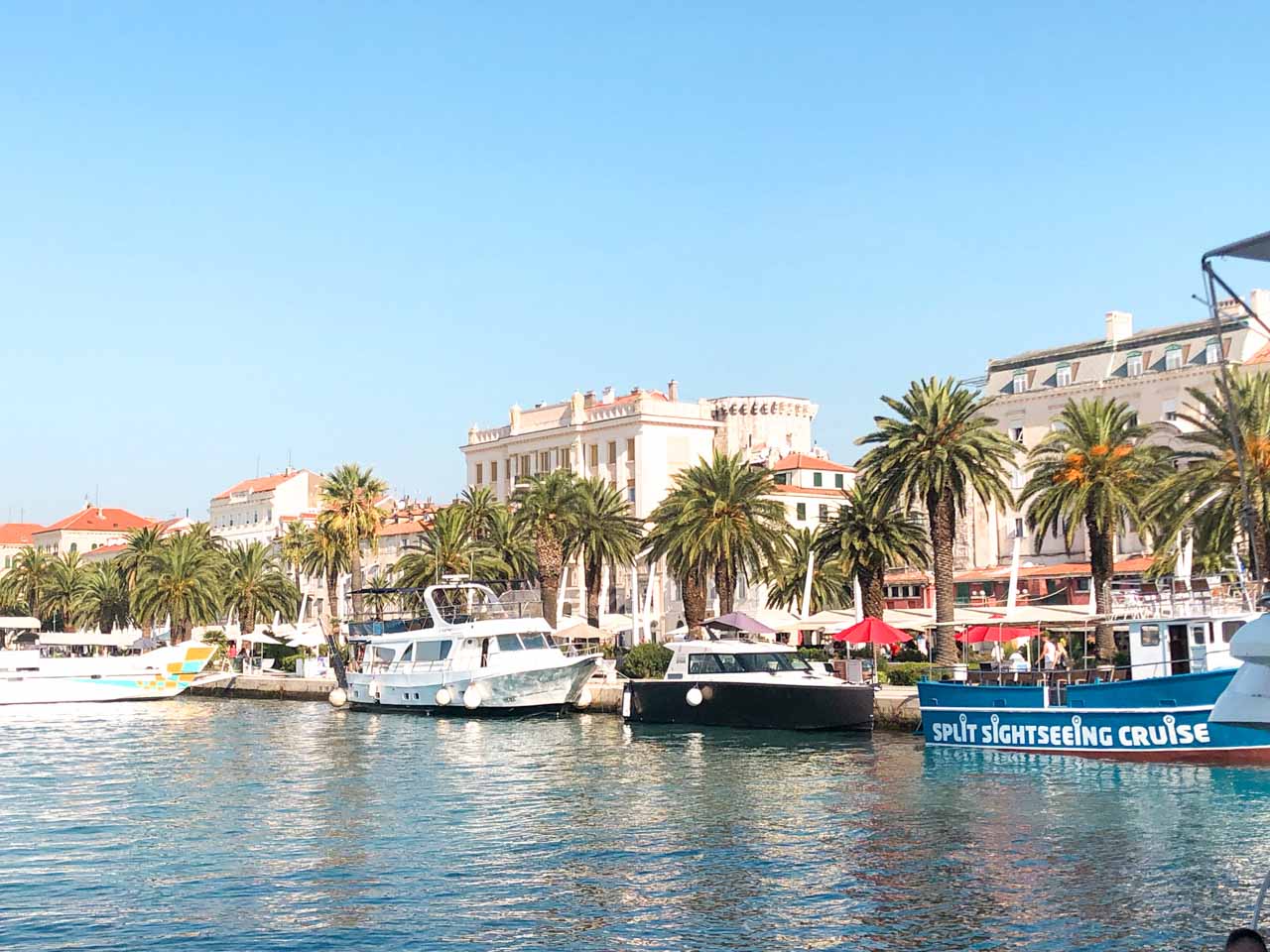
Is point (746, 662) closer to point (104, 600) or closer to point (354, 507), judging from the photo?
point (354, 507)

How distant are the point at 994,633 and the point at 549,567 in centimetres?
2517

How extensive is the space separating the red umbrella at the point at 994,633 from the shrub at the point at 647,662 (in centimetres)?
1296

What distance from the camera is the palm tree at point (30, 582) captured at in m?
Answer: 126

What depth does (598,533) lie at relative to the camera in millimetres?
76875

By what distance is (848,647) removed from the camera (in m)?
62.0

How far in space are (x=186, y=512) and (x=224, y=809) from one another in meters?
158

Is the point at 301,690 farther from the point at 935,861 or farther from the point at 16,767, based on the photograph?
the point at 935,861

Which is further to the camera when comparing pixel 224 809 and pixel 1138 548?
pixel 1138 548

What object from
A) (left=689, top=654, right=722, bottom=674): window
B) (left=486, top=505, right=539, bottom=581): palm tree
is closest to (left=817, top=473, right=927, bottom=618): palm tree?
(left=689, top=654, right=722, bottom=674): window

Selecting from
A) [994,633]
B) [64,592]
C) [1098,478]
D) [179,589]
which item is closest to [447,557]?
[179,589]

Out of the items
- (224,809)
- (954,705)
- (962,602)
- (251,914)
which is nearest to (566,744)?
(954,705)

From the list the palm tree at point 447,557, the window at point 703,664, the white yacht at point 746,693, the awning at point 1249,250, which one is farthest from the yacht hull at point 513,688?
the awning at point 1249,250

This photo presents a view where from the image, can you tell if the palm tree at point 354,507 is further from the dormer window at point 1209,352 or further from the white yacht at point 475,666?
the dormer window at point 1209,352

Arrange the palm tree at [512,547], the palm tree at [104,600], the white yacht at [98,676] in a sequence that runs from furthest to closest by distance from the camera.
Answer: the palm tree at [104,600] < the palm tree at [512,547] < the white yacht at [98,676]
